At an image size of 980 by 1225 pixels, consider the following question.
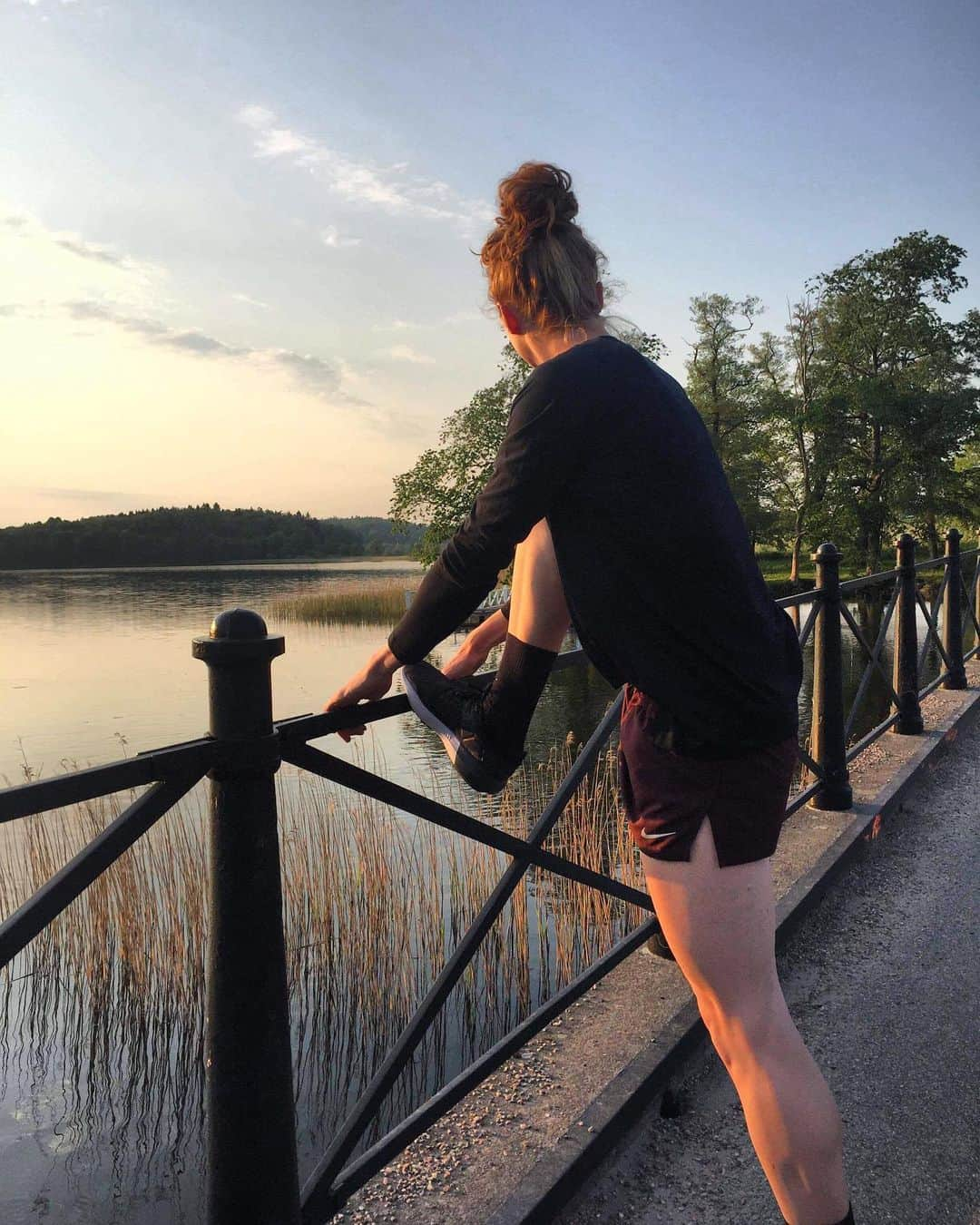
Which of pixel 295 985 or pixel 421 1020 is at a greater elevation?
pixel 421 1020

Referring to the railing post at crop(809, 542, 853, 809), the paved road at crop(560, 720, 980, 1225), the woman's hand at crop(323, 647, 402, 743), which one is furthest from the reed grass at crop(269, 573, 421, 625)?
the woman's hand at crop(323, 647, 402, 743)

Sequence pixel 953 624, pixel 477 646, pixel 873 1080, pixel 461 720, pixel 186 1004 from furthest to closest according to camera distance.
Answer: pixel 953 624, pixel 186 1004, pixel 873 1080, pixel 477 646, pixel 461 720

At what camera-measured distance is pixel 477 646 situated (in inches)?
77.5

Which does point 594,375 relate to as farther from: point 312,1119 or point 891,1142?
point 312,1119

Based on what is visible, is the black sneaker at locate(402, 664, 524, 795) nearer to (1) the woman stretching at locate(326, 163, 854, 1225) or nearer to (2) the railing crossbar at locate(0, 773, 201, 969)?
(1) the woman stretching at locate(326, 163, 854, 1225)

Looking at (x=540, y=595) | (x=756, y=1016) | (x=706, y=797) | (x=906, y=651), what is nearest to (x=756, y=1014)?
(x=756, y=1016)

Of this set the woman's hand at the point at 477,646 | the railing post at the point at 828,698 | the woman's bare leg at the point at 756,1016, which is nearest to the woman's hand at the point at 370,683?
the woman's hand at the point at 477,646

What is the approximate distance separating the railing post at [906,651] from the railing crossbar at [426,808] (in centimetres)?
364

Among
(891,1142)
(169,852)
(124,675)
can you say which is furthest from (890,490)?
(891,1142)

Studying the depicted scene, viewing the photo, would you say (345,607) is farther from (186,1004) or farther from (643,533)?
(643,533)

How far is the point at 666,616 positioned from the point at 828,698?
331 centimetres

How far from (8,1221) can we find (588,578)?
4.59 meters

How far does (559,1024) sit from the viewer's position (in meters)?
2.57

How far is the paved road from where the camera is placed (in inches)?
80.4
